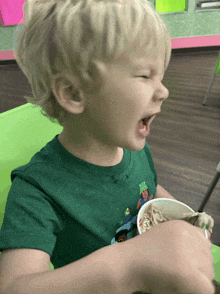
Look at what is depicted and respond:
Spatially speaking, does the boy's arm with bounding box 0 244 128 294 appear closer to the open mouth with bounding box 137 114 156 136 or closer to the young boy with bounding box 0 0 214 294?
the young boy with bounding box 0 0 214 294

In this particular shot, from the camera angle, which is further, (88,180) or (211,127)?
Result: (211,127)

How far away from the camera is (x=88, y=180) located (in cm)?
49

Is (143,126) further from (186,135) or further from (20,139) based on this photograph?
(186,135)

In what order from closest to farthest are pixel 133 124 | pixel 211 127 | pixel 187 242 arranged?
1. pixel 187 242
2. pixel 133 124
3. pixel 211 127

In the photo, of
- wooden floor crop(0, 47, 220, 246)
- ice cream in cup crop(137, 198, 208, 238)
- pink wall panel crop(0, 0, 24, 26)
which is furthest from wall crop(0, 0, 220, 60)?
ice cream in cup crop(137, 198, 208, 238)

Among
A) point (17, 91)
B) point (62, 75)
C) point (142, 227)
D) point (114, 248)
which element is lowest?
point (17, 91)

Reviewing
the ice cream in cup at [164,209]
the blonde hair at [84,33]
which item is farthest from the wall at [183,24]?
the ice cream in cup at [164,209]

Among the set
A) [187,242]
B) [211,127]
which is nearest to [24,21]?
[187,242]

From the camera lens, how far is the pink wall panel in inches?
159

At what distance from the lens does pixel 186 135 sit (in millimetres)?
2080

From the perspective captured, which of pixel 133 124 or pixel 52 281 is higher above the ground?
pixel 133 124

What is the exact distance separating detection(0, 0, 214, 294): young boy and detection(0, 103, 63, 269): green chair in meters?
0.15

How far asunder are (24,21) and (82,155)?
28cm

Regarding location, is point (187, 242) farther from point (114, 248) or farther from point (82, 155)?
point (82, 155)
